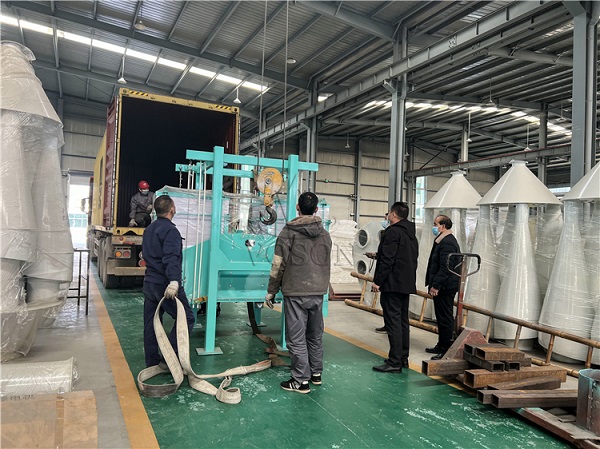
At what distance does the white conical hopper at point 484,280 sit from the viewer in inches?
226

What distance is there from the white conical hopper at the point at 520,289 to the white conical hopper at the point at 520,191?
0.13m

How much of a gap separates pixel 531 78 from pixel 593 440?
12335mm

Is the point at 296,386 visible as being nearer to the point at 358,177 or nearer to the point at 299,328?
the point at 299,328

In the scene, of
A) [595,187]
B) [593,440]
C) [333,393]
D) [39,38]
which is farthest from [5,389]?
[39,38]

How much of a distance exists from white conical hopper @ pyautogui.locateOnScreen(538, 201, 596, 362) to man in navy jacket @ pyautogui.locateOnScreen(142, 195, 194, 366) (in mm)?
4299

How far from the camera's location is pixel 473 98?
14.3 m

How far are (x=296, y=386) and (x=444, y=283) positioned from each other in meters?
2.17

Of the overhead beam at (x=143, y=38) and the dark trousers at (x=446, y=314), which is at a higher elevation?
the overhead beam at (x=143, y=38)

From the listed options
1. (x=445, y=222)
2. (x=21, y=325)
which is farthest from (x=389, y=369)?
(x=21, y=325)

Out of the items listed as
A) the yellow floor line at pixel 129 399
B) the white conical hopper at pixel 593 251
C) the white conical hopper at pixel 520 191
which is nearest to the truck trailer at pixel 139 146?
the yellow floor line at pixel 129 399

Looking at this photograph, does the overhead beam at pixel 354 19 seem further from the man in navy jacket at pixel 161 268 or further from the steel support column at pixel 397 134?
the man in navy jacket at pixel 161 268

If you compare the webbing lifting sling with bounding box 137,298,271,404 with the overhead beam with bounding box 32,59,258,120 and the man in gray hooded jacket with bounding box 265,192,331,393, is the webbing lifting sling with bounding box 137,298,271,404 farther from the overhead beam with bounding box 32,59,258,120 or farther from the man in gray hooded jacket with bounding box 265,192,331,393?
the overhead beam with bounding box 32,59,258,120

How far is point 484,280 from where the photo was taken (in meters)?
5.82

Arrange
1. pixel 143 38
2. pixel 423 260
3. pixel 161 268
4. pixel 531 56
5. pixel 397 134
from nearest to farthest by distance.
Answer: pixel 161 268
pixel 423 260
pixel 531 56
pixel 397 134
pixel 143 38
